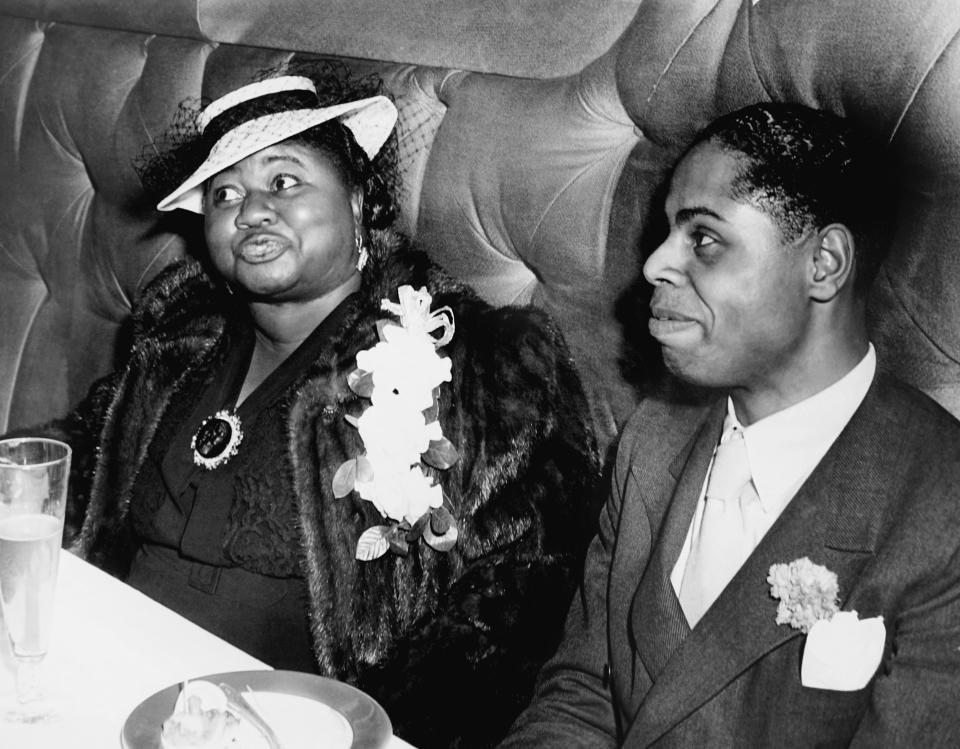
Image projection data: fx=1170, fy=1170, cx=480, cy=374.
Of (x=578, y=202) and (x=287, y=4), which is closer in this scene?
(x=578, y=202)

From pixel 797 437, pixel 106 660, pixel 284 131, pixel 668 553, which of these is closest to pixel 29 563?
pixel 106 660

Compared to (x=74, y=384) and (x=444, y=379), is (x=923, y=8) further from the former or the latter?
(x=74, y=384)

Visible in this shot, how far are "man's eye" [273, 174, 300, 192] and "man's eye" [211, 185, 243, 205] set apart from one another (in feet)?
0.19

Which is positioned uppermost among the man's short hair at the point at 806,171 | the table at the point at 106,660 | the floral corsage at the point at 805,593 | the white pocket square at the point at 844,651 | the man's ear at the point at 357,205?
the man's short hair at the point at 806,171

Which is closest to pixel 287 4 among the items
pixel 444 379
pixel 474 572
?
pixel 444 379

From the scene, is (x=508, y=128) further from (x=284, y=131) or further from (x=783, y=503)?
(x=783, y=503)

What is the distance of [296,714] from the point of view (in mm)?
1007

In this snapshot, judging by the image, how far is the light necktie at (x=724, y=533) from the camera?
1.20 m

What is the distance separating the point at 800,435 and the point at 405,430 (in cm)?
49

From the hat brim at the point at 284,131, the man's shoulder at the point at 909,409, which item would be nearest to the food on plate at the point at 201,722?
the man's shoulder at the point at 909,409

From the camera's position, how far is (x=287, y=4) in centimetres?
198

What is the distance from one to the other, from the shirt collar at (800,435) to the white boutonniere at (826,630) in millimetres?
112

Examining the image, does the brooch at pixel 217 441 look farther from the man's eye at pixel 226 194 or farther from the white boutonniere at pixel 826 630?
the white boutonniere at pixel 826 630

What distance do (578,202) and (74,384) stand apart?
4.32 feet
